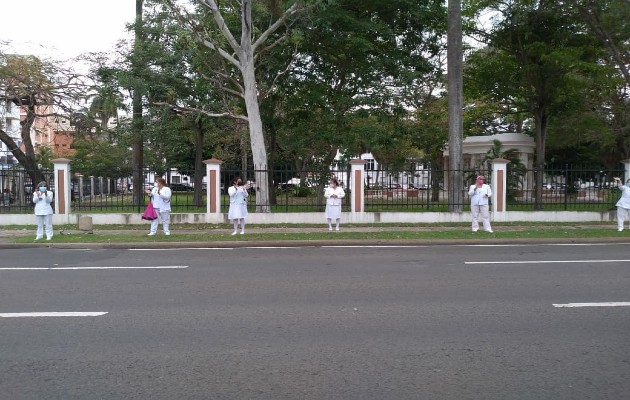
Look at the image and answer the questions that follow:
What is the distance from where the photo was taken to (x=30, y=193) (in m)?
20.1

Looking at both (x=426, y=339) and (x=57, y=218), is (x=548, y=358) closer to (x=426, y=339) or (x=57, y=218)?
(x=426, y=339)

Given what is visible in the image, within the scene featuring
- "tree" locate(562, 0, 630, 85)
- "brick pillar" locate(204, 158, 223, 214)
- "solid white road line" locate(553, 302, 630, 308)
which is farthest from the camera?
"tree" locate(562, 0, 630, 85)

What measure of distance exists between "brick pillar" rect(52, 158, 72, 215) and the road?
337 inches

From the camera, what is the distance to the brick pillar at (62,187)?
18391 millimetres

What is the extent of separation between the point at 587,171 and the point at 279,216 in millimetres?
10994

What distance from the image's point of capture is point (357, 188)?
1892cm

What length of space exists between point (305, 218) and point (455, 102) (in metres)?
6.79

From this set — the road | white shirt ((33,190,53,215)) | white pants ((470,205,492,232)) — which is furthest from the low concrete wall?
the road

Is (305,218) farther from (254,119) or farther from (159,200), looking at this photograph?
(159,200)

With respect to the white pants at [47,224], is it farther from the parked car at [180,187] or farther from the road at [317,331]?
the parked car at [180,187]

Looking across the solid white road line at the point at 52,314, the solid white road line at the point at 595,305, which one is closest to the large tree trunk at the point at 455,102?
the solid white road line at the point at 595,305

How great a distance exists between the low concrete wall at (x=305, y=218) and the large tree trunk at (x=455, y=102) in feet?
2.81

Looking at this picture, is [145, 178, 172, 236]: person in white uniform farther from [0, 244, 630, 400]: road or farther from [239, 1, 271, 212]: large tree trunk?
[0, 244, 630, 400]: road

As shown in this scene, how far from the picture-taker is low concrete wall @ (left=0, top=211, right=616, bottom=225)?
18531 mm
